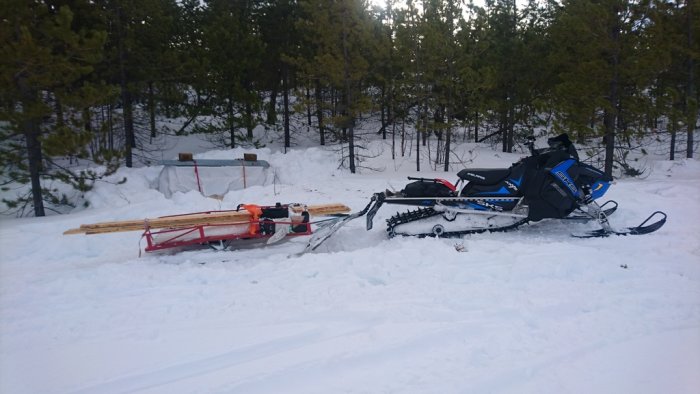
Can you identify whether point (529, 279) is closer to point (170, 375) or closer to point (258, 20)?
point (170, 375)

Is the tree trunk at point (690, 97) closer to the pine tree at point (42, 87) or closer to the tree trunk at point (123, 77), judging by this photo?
the pine tree at point (42, 87)

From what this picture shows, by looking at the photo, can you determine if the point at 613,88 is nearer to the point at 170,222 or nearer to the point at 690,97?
the point at 690,97

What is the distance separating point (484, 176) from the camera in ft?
19.1

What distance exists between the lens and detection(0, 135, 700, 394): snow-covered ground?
8.76ft

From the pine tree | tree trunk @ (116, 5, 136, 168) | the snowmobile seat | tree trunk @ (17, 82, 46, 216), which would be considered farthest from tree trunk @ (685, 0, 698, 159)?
tree trunk @ (116, 5, 136, 168)

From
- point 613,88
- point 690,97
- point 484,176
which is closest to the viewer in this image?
point 484,176

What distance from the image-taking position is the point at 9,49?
7.65 m

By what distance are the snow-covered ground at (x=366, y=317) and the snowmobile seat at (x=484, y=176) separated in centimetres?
77

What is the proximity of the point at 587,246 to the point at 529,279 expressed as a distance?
138 centimetres

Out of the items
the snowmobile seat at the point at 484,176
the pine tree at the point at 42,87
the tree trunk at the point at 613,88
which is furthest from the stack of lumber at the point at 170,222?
the tree trunk at the point at 613,88

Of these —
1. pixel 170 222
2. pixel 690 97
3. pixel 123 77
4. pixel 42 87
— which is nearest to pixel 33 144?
pixel 42 87

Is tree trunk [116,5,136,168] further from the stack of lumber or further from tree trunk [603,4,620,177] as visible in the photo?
tree trunk [603,4,620,177]

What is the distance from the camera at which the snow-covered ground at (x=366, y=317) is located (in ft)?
8.76

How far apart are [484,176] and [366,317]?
3201 millimetres
